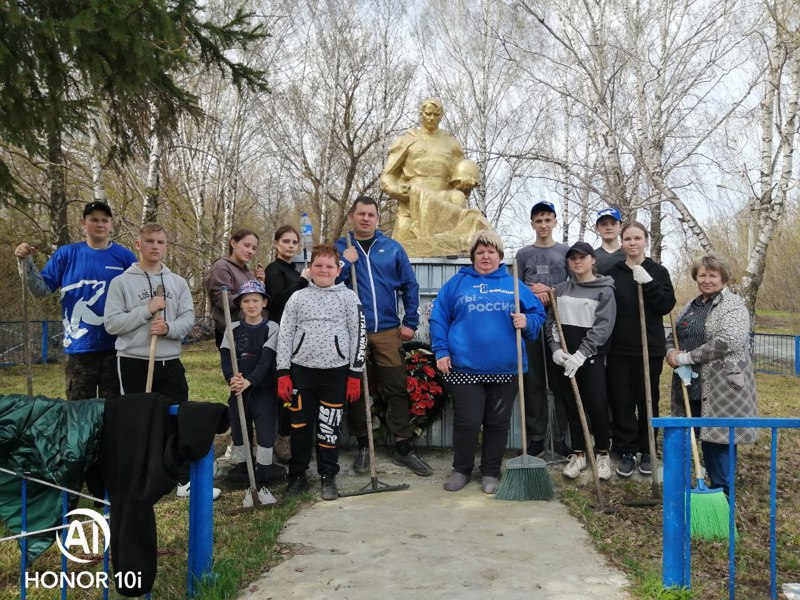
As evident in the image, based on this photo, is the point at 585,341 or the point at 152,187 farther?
the point at 152,187

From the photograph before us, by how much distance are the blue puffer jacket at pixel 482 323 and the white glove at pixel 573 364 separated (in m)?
0.30

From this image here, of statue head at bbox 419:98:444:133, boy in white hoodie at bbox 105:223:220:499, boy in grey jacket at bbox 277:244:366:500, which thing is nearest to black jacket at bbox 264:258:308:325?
boy in grey jacket at bbox 277:244:366:500

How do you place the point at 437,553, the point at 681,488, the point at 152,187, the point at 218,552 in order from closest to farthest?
1. the point at 681,488
2. the point at 437,553
3. the point at 218,552
4. the point at 152,187

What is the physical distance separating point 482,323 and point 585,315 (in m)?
0.81

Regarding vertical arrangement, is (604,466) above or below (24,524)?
below

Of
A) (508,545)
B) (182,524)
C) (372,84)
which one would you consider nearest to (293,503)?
(182,524)

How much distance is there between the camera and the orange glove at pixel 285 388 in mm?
3953

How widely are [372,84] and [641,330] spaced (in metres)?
16.2

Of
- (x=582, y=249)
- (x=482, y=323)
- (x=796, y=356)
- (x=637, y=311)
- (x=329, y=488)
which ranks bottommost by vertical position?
(x=329, y=488)

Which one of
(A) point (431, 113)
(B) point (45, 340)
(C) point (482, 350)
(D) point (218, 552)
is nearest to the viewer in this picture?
(D) point (218, 552)

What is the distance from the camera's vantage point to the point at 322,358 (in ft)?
13.4

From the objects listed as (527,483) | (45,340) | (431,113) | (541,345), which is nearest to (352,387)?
(527,483)

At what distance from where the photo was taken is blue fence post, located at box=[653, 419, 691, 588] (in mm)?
2631

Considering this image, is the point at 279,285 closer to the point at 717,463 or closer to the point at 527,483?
the point at 527,483
